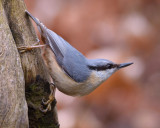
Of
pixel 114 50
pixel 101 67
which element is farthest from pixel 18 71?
pixel 114 50

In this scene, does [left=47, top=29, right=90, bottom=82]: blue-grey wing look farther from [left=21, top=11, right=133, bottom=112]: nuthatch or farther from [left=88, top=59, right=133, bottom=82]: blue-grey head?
[left=88, top=59, right=133, bottom=82]: blue-grey head

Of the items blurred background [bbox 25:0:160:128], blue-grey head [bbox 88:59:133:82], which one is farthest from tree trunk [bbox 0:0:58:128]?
blurred background [bbox 25:0:160:128]

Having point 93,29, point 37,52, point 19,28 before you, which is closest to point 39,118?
point 37,52

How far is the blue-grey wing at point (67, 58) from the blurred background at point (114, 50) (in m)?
2.16

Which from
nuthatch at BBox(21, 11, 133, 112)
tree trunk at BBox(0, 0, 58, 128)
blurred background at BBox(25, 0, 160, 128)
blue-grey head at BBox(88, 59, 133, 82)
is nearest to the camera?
tree trunk at BBox(0, 0, 58, 128)

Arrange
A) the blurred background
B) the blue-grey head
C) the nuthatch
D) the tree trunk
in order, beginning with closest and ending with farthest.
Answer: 1. the tree trunk
2. the nuthatch
3. the blue-grey head
4. the blurred background

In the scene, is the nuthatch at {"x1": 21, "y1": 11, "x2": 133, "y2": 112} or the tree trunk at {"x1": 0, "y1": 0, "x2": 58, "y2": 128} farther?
the nuthatch at {"x1": 21, "y1": 11, "x2": 133, "y2": 112}

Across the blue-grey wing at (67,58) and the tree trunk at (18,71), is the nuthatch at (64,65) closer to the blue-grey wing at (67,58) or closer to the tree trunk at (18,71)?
the blue-grey wing at (67,58)

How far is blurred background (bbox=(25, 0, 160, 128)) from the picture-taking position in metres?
5.66

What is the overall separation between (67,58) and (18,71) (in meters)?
0.71

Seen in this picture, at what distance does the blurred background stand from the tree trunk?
7.57ft

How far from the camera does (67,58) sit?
322cm

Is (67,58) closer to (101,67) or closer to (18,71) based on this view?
(101,67)

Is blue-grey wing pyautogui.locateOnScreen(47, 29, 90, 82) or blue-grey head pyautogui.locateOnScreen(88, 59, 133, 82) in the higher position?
blue-grey wing pyautogui.locateOnScreen(47, 29, 90, 82)
